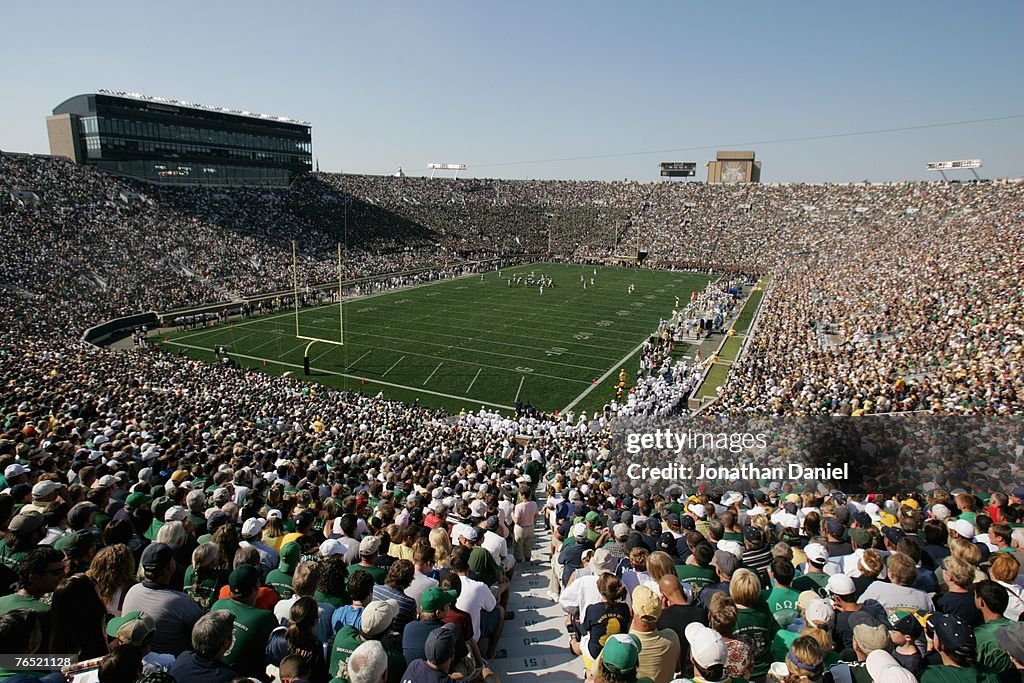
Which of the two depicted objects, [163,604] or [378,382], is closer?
[163,604]

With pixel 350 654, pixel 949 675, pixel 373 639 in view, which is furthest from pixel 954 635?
pixel 350 654

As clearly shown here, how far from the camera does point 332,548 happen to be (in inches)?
199

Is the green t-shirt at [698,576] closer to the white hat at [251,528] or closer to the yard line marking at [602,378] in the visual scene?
the white hat at [251,528]

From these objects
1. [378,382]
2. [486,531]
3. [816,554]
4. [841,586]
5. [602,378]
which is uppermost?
[841,586]

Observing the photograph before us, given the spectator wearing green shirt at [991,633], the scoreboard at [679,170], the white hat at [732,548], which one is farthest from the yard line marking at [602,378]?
the scoreboard at [679,170]

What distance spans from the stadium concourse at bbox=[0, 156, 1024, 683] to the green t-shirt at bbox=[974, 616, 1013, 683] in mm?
11

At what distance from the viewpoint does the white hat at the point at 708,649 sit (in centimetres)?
295

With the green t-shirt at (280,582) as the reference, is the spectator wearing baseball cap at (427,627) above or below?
above

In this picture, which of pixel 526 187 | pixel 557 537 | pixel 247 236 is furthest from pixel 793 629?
pixel 526 187

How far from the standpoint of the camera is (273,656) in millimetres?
3418

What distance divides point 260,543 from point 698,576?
3591 millimetres

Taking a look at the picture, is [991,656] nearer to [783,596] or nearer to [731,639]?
[783,596]

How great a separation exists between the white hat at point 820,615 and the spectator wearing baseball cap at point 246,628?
10.6 ft

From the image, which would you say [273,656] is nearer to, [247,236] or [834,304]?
[834,304]
